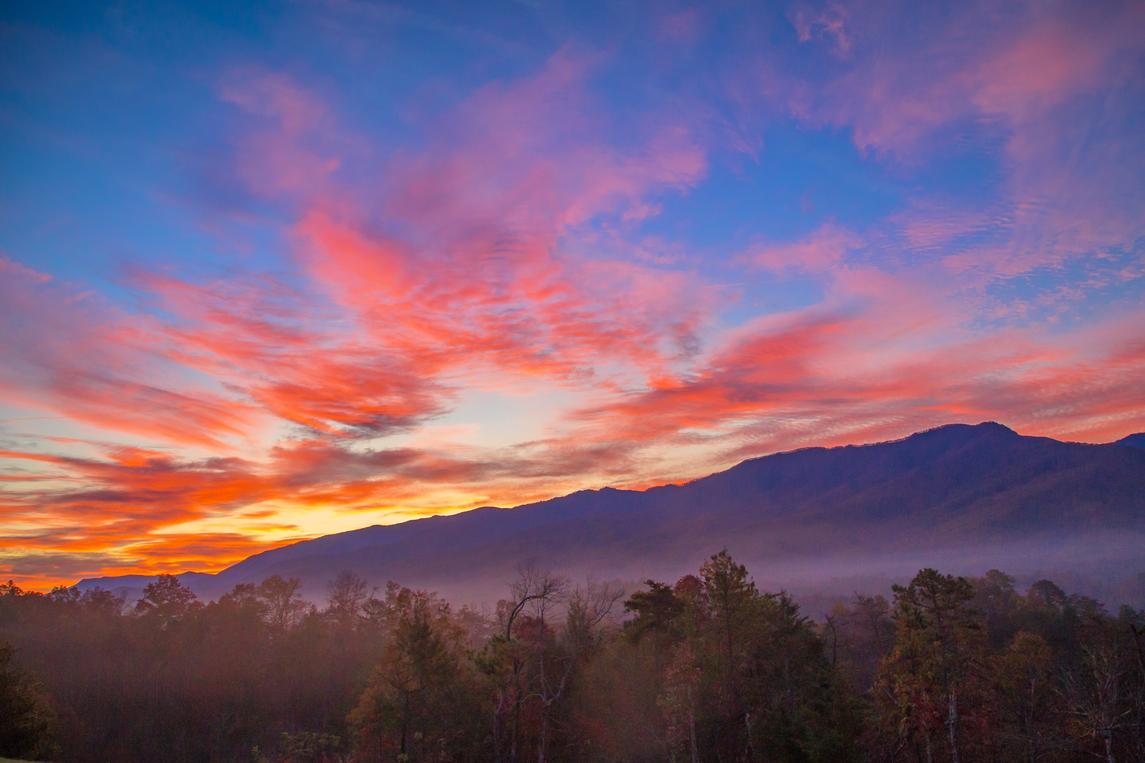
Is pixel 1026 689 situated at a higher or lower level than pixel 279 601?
lower

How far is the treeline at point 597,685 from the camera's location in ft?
168

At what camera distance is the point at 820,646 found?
63938mm

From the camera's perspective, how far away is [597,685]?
71.6 metres

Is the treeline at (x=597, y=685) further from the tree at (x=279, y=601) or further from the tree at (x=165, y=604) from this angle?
the tree at (x=279, y=601)

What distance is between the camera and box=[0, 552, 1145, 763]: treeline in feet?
168

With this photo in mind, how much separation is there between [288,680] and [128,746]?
67.9 ft

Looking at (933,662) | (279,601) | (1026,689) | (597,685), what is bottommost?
(1026,689)

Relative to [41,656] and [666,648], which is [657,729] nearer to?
[666,648]

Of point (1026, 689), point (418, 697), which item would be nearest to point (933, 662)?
point (1026, 689)

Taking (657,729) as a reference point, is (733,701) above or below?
above

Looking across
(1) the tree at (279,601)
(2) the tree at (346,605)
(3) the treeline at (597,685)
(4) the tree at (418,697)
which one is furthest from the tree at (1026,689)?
(1) the tree at (279,601)

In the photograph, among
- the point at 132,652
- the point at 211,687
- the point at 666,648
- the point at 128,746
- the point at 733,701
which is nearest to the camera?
the point at 733,701

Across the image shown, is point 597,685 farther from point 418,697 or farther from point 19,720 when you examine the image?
point 19,720

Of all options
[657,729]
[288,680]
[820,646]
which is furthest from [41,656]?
[820,646]
